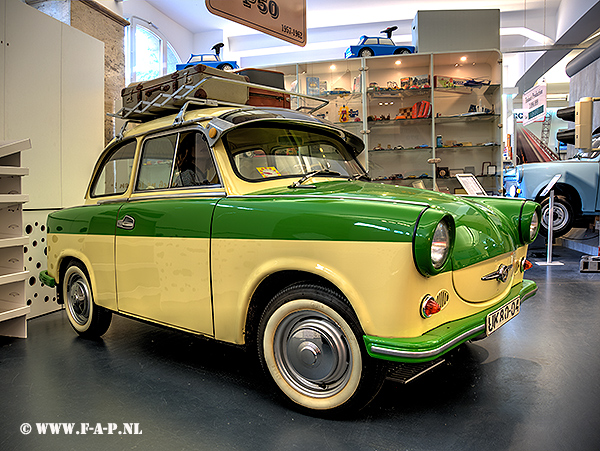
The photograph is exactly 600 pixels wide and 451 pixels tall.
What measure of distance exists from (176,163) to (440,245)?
1727 millimetres

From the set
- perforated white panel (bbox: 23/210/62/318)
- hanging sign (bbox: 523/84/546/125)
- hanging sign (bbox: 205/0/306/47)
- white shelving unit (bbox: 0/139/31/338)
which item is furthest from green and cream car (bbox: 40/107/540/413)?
hanging sign (bbox: 523/84/546/125)

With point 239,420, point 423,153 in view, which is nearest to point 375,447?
point 239,420

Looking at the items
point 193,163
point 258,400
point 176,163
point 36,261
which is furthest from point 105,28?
point 258,400

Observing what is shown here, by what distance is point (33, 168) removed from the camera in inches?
171

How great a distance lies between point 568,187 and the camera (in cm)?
794

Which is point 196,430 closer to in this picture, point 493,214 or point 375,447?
point 375,447

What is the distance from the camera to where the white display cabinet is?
7410mm

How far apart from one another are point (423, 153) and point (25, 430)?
22.3 ft

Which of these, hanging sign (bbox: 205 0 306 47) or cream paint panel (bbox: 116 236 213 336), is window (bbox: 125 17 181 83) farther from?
cream paint panel (bbox: 116 236 213 336)

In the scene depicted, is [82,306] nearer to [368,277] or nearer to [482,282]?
[368,277]

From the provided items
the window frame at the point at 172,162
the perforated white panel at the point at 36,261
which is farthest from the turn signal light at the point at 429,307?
the perforated white panel at the point at 36,261

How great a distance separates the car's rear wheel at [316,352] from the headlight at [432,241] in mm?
390

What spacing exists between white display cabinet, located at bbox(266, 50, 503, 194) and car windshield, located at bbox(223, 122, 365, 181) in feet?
14.7

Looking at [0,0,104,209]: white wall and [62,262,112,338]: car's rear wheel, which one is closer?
[62,262,112,338]: car's rear wheel
